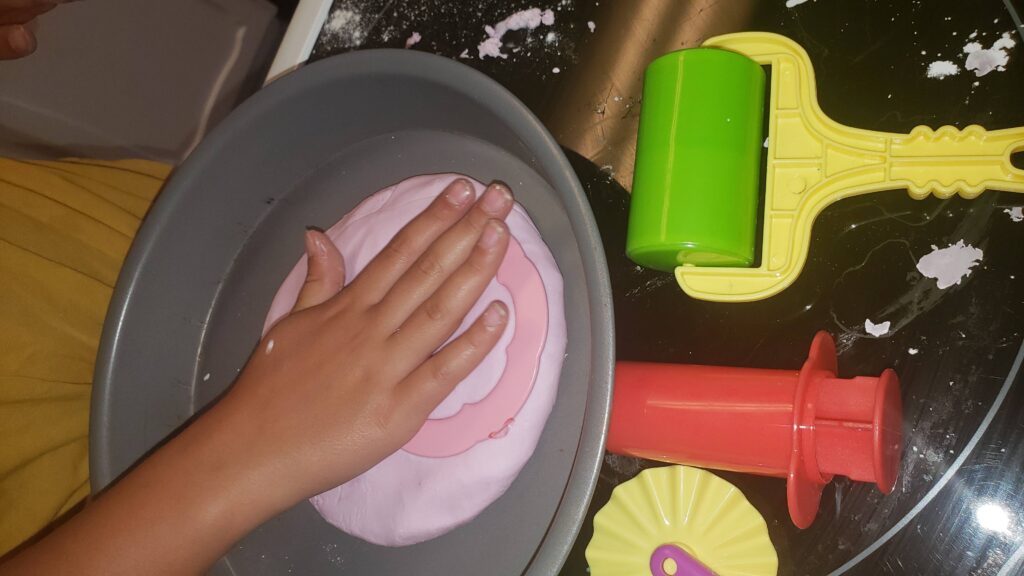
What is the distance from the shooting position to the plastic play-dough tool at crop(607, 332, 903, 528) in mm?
380

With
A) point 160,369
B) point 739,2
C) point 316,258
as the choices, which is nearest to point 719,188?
point 739,2

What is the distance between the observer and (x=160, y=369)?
21.7 inches

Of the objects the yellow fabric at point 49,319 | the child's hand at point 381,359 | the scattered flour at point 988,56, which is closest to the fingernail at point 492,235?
the child's hand at point 381,359

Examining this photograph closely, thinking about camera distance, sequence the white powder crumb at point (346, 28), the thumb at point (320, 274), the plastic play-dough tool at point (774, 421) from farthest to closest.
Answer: the white powder crumb at point (346, 28)
the thumb at point (320, 274)
the plastic play-dough tool at point (774, 421)

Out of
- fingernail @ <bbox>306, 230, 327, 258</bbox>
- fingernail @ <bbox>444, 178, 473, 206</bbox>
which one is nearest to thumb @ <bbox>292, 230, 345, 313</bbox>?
fingernail @ <bbox>306, 230, 327, 258</bbox>

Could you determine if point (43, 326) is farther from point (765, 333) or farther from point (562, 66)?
point (765, 333)

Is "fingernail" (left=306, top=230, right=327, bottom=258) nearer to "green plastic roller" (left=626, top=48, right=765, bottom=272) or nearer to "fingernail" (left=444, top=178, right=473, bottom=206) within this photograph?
"fingernail" (left=444, top=178, right=473, bottom=206)

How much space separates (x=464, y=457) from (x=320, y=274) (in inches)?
7.0

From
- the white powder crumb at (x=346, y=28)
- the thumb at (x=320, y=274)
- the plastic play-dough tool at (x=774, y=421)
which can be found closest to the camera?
the plastic play-dough tool at (x=774, y=421)

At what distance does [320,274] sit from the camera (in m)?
0.51

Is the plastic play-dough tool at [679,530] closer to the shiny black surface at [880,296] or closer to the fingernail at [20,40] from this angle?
the shiny black surface at [880,296]

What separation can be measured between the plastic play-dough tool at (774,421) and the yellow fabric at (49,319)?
1.71 feet

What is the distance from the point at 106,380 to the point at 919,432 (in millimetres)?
554

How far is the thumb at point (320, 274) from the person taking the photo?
20.1 inches
